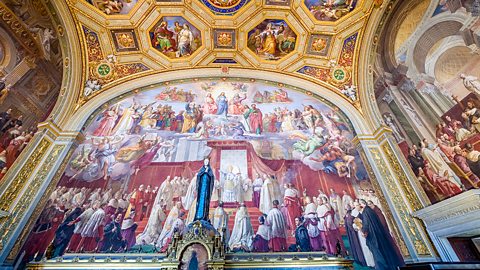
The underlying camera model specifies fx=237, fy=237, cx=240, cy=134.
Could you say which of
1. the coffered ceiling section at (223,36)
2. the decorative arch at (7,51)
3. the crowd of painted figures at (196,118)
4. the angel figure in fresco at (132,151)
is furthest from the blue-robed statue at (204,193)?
the decorative arch at (7,51)

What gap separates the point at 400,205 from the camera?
704 cm

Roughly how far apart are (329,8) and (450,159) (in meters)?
6.93

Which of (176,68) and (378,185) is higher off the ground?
(176,68)

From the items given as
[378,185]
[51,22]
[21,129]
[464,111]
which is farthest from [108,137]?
[464,111]

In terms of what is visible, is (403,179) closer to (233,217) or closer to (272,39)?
(233,217)

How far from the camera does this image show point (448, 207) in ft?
19.5

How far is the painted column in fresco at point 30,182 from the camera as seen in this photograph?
6121mm

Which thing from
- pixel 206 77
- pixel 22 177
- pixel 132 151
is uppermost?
pixel 206 77

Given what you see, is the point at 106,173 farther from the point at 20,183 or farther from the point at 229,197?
the point at 229,197

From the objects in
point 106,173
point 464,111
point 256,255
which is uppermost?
point 464,111

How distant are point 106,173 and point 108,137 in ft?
5.87

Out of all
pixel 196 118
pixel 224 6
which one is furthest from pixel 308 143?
pixel 224 6

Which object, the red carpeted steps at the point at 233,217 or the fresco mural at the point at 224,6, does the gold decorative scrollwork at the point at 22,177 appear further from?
the fresco mural at the point at 224,6

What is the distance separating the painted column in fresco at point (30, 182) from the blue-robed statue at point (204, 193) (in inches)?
180
